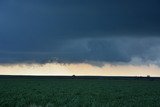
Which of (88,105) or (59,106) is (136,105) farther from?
(59,106)

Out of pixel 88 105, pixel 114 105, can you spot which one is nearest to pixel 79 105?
pixel 88 105

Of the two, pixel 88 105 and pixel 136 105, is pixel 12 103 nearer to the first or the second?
pixel 88 105

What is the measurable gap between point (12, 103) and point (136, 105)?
7.38 metres

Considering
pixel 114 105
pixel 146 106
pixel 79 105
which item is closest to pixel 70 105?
pixel 79 105

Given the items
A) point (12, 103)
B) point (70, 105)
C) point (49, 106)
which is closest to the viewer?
point (49, 106)

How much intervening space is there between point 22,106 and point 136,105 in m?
6.53

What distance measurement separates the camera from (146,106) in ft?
74.8

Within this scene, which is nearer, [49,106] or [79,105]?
[49,106]

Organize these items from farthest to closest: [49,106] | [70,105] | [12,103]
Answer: [12,103] → [70,105] → [49,106]

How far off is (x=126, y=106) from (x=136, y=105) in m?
0.85

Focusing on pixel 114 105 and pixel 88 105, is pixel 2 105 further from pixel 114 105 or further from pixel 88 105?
pixel 114 105

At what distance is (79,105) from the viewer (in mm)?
23031

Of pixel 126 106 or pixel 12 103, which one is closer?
pixel 126 106

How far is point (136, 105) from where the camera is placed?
23.1 meters
